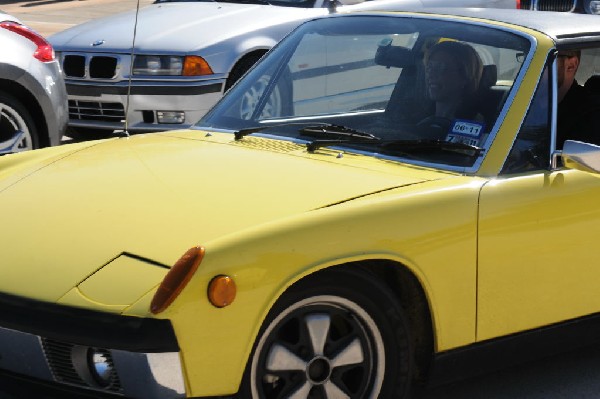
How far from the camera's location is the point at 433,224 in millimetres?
4133

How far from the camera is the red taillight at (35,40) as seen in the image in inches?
318

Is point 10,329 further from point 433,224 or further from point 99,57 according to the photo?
point 99,57

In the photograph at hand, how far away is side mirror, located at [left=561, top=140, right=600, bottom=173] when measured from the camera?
4551 millimetres

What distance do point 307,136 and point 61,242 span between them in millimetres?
1241

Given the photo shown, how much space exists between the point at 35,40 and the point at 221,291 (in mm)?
4976

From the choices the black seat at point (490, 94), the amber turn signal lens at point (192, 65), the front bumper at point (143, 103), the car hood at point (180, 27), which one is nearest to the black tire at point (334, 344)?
the black seat at point (490, 94)

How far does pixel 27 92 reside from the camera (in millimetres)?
8031

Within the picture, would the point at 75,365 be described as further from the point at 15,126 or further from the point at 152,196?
the point at 15,126

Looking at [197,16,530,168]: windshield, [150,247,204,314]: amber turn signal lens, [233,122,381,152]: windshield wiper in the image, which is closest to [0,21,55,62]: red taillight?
[197,16,530,168]: windshield

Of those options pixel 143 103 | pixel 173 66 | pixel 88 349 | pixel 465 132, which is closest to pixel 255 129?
pixel 465 132

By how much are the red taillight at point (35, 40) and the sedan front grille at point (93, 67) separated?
124 cm

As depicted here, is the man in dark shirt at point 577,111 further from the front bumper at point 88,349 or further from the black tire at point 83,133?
the black tire at point 83,133

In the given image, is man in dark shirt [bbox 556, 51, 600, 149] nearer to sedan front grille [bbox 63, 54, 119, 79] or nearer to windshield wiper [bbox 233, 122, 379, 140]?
windshield wiper [bbox 233, 122, 379, 140]

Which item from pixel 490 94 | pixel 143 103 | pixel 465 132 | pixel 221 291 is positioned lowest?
pixel 143 103
